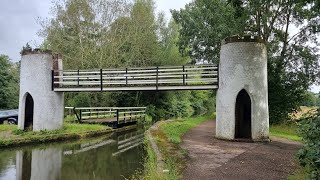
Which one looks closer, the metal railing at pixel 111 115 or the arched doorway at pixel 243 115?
the arched doorway at pixel 243 115

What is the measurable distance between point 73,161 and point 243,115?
8418mm

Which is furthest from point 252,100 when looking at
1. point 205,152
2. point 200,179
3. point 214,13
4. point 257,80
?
point 214,13

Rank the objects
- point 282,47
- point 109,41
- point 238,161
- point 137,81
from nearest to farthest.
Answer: point 238,161
point 137,81
point 282,47
point 109,41

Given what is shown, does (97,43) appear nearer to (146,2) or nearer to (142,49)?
(142,49)

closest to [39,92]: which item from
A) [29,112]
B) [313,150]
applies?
[29,112]

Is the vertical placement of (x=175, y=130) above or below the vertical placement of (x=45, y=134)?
above

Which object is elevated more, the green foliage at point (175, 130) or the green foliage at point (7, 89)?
the green foliage at point (7, 89)

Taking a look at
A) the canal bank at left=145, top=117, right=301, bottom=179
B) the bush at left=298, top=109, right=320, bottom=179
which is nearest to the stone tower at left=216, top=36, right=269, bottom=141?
the canal bank at left=145, top=117, right=301, bottom=179

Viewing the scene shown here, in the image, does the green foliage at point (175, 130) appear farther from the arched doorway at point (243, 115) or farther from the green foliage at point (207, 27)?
the green foliage at point (207, 27)

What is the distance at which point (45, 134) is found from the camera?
16250 mm

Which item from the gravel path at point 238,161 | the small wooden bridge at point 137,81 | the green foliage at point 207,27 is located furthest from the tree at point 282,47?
the gravel path at point 238,161

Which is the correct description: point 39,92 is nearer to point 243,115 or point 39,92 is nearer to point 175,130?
point 175,130

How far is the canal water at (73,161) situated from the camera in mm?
10250

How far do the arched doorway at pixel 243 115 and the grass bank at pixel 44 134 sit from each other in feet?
28.2
